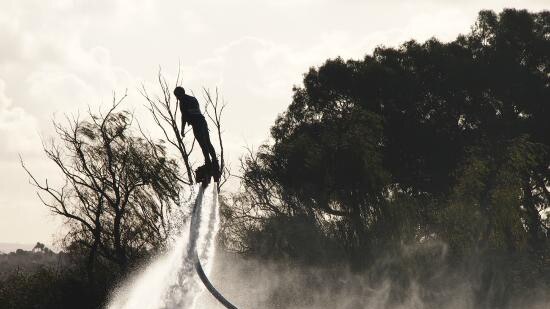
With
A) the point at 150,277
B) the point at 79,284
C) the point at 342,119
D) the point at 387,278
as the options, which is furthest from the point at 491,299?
the point at 150,277

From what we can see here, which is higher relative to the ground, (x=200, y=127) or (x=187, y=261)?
(x=200, y=127)

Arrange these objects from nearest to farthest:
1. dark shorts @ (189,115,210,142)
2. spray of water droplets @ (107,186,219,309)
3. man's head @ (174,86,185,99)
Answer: man's head @ (174,86,185,99), dark shorts @ (189,115,210,142), spray of water droplets @ (107,186,219,309)

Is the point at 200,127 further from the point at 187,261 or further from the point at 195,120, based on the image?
the point at 187,261

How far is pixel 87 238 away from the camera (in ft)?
133

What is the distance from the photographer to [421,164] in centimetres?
4669

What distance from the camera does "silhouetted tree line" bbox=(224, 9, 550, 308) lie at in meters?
40.4

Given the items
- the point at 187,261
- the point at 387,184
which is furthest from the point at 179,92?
the point at 387,184

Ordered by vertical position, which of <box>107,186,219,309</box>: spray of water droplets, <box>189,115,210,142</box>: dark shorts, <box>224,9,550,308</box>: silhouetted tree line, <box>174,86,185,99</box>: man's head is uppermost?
<box>224,9,550,308</box>: silhouetted tree line

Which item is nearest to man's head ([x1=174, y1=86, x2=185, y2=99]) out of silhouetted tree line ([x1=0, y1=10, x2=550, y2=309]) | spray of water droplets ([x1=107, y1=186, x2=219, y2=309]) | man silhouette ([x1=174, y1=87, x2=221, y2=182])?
man silhouette ([x1=174, y1=87, x2=221, y2=182])

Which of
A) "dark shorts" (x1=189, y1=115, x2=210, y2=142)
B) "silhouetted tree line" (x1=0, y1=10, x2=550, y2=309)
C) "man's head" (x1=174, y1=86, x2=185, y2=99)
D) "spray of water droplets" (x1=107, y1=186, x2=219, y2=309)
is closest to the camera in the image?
"man's head" (x1=174, y1=86, x2=185, y2=99)

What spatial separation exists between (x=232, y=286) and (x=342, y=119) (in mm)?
10854

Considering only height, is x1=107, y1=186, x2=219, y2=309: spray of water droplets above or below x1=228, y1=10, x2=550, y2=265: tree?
below

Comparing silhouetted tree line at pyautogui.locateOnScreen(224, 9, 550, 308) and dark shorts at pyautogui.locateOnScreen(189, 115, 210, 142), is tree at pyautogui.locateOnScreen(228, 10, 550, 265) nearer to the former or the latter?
silhouetted tree line at pyautogui.locateOnScreen(224, 9, 550, 308)

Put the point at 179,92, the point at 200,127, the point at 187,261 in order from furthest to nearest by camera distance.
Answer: the point at 187,261, the point at 200,127, the point at 179,92
